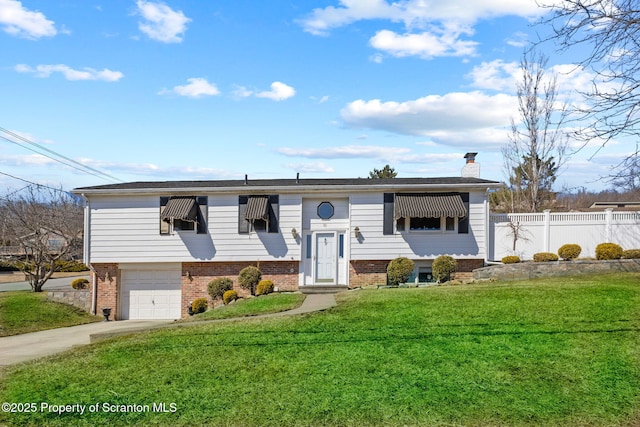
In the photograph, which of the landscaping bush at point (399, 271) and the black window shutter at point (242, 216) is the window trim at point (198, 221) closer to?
the black window shutter at point (242, 216)

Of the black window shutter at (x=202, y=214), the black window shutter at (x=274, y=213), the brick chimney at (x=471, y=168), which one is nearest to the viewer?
the black window shutter at (x=274, y=213)

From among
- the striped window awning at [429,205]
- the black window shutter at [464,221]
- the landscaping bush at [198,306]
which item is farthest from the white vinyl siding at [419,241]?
the landscaping bush at [198,306]

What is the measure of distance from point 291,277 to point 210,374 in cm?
1070

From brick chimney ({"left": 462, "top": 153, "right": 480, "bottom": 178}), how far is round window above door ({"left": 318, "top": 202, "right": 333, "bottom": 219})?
21.2 feet

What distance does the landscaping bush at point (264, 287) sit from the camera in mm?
17391

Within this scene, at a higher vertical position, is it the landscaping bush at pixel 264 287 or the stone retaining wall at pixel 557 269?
the stone retaining wall at pixel 557 269

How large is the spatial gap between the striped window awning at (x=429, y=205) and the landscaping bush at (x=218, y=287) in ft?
22.6

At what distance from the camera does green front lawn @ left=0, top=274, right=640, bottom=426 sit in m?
6.38

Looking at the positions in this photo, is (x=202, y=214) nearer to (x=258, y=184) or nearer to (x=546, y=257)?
(x=258, y=184)

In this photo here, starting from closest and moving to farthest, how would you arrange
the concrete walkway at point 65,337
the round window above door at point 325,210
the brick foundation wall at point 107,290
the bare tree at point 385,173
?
the concrete walkway at point 65,337 → the round window above door at point 325,210 → the brick foundation wall at point 107,290 → the bare tree at point 385,173

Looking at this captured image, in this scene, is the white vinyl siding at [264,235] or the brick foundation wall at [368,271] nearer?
the white vinyl siding at [264,235]

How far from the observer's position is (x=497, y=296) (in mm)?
12461

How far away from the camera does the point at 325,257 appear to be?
1858 centimetres

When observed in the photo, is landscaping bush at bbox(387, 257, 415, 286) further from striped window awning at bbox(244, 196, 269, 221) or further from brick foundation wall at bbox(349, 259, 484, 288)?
striped window awning at bbox(244, 196, 269, 221)
